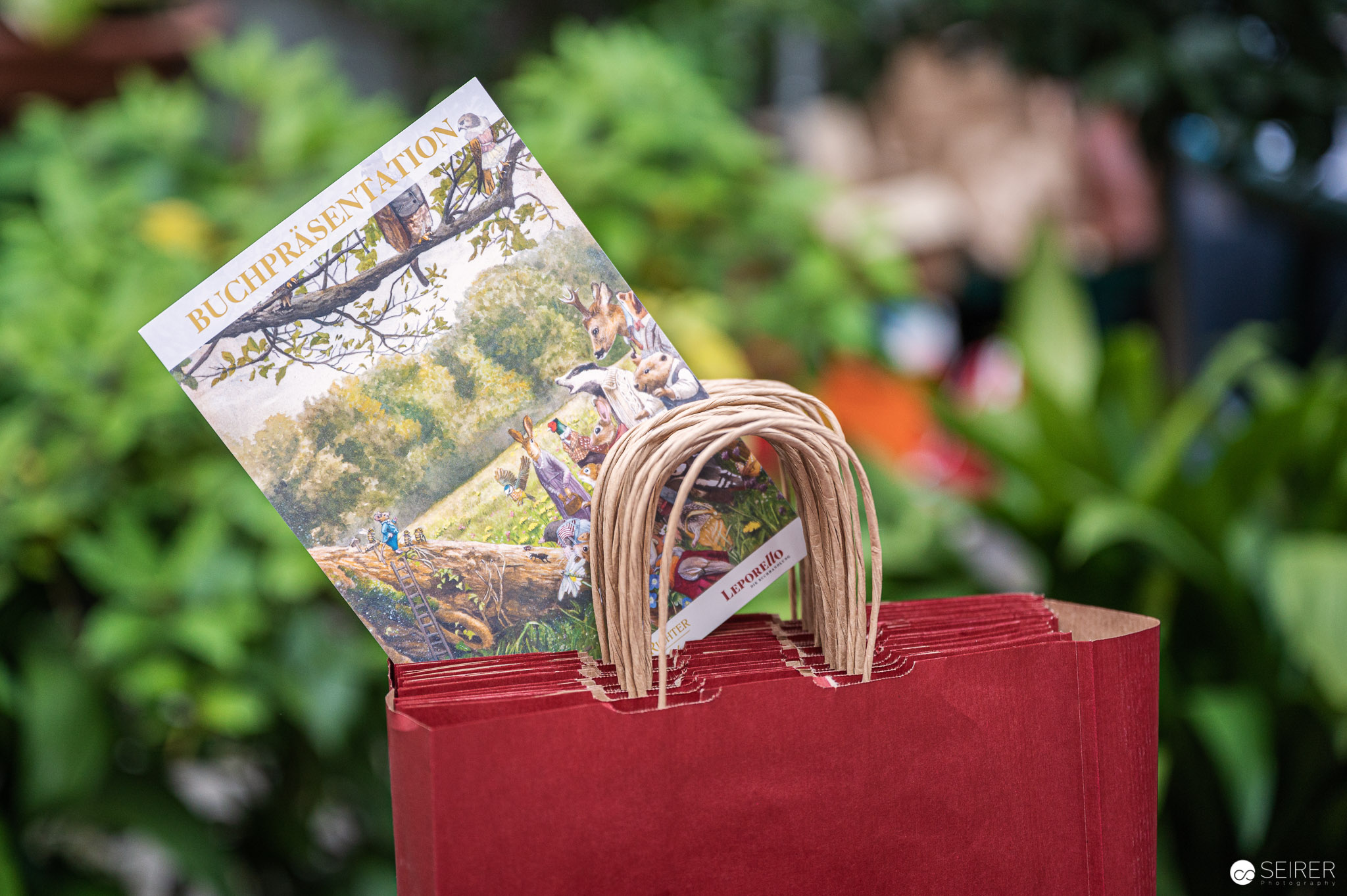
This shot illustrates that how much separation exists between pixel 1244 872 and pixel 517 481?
0.98 m

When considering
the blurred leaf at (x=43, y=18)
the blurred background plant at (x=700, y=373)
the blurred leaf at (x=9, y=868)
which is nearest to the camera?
the blurred leaf at (x=9, y=868)

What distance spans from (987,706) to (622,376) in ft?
0.90

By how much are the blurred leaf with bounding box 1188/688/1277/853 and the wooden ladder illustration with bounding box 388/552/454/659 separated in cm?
99


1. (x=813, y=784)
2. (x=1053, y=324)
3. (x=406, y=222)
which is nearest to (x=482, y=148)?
(x=406, y=222)

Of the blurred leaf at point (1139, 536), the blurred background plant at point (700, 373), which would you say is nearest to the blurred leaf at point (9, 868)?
the blurred background plant at point (700, 373)

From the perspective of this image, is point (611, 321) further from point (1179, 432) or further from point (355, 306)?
point (1179, 432)

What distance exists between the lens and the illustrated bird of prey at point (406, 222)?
0.48 m

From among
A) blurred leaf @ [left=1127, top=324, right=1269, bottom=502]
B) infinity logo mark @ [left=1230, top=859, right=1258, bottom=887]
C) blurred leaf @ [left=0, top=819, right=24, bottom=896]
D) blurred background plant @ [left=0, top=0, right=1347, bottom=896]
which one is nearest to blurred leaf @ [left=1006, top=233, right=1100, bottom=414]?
blurred background plant @ [left=0, top=0, right=1347, bottom=896]

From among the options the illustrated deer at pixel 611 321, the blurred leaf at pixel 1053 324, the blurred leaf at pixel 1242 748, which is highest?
the illustrated deer at pixel 611 321

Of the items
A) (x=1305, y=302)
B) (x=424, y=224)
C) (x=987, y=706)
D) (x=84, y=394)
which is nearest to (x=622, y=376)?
(x=424, y=224)

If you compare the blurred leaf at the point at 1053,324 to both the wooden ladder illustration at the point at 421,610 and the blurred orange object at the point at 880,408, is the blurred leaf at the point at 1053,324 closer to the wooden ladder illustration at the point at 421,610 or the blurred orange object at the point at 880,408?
the blurred orange object at the point at 880,408

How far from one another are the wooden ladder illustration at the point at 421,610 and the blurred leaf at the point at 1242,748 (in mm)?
991

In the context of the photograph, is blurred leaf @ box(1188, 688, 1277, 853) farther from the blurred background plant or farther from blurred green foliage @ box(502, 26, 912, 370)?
blurred green foliage @ box(502, 26, 912, 370)

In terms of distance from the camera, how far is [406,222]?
0.49m
